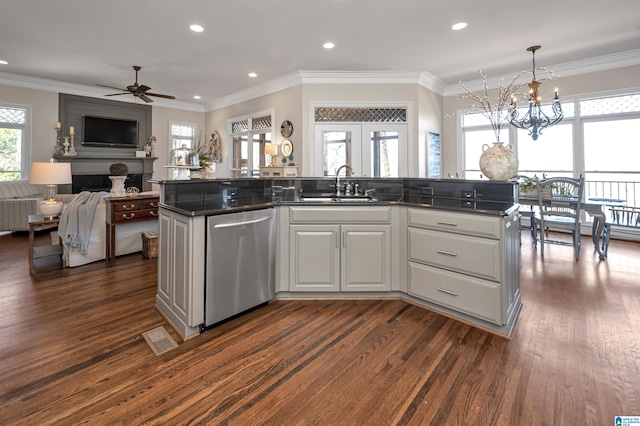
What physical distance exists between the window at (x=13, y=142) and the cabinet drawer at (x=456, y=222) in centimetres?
768

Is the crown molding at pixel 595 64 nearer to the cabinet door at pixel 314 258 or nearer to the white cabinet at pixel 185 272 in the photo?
the cabinet door at pixel 314 258

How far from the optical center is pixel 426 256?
252 cm

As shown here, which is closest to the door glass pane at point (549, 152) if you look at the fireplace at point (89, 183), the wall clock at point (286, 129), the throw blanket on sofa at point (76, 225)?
the wall clock at point (286, 129)

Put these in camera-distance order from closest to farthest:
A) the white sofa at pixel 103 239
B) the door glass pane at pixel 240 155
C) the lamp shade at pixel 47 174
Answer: the lamp shade at pixel 47 174, the white sofa at pixel 103 239, the door glass pane at pixel 240 155

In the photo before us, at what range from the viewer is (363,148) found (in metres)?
6.14

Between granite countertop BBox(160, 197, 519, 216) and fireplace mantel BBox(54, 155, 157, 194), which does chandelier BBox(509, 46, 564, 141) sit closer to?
granite countertop BBox(160, 197, 519, 216)

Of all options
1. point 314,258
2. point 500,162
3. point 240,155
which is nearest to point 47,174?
point 314,258

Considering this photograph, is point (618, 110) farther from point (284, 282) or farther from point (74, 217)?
point (74, 217)

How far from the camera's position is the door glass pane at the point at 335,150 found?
6.15 meters

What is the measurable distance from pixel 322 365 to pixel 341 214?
1232 mm

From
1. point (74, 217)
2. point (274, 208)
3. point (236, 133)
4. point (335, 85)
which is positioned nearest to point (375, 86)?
point (335, 85)

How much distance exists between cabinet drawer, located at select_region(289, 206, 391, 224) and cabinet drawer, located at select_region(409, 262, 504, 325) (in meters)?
0.48

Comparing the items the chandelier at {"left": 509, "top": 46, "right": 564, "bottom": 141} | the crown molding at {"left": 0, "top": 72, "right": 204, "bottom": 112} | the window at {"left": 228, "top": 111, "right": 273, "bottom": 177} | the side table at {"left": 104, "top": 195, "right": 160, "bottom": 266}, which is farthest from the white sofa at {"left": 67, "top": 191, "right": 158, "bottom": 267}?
the chandelier at {"left": 509, "top": 46, "right": 564, "bottom": 141}

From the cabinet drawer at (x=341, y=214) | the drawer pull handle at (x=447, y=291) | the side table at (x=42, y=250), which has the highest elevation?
the cabinet drawer at (x=341, y=214)
